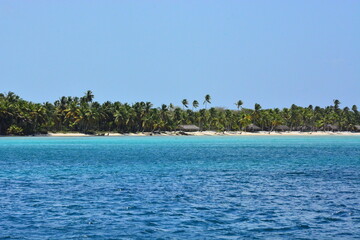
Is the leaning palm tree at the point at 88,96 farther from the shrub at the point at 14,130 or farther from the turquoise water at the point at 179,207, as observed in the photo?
the turquoise water at the point at 179,207

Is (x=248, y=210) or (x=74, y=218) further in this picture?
(x=248, y=210)

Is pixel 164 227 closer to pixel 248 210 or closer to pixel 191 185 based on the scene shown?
pixel 248 210

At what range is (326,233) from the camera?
19.2 meters

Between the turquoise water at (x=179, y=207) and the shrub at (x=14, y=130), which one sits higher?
the shrub at (x=14, y=130)

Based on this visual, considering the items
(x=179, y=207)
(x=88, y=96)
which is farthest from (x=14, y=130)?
(x=179, y=207)

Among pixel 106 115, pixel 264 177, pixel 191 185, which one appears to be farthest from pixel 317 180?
pixel 106 115

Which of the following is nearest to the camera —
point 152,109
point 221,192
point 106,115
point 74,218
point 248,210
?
point 74,218

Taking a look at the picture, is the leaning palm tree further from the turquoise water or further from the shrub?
the turquoise water

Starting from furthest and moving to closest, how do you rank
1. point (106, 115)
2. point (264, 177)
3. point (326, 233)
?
point (106, 115)
point (264, 177)
point (326, 233)

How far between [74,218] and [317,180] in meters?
22.2

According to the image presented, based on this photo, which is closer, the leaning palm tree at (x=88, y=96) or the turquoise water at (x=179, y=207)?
the turquoise water at (x=179, y=207)

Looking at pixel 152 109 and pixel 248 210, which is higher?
pixel 152 109

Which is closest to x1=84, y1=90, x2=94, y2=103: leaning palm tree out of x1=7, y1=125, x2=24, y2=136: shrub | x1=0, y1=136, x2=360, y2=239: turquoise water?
x1=7, y1=125, x2=24, y2=136: shrub

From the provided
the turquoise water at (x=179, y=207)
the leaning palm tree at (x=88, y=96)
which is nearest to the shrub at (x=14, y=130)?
the leaning palm tree at (x=88, y=96)
